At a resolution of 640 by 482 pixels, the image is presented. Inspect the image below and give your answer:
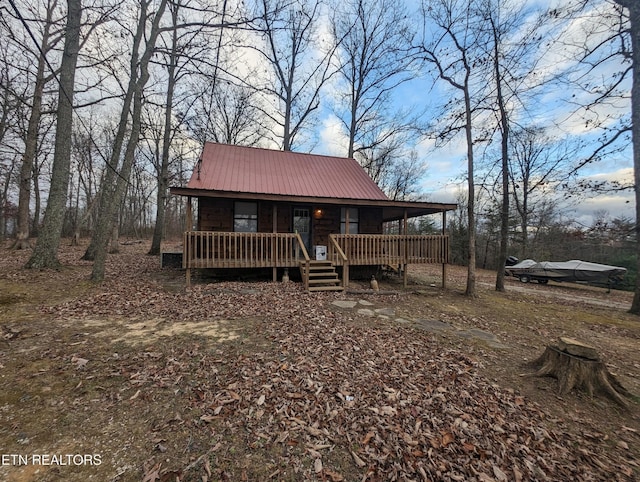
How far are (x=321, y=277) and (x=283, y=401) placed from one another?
6.35 m

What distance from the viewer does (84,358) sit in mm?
3320

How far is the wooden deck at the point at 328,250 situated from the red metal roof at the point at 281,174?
1.88 metres

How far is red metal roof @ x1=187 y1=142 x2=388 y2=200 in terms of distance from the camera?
393 inches

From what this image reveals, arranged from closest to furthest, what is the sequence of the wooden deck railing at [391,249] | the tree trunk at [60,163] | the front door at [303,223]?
the tree trunk at [60,163] → the wooden deck railing at [391,249] → the front door at [303,223]

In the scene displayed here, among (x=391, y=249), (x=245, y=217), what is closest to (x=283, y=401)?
(x=391, y=249)

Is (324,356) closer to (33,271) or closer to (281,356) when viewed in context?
(281,356)

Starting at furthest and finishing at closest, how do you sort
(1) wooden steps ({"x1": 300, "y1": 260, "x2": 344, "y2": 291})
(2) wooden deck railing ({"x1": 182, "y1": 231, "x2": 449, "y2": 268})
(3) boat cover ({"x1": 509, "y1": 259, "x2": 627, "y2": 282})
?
(3) boat cover ({"x1": 509, "y1": 259, "x2": 627, "y2": 282})
(2) wooden deck railing ({"x1": 182, "y1": 231, "x2": 449, "y2": 268})
(1) wooden steps ({"x1": 300, "y1": 260, "x2": 344, "y2": 291})

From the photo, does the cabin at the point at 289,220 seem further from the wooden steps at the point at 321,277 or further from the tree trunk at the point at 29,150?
the tree trunk at the point at 29,150

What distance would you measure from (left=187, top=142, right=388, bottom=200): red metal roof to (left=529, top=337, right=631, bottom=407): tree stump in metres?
7.83

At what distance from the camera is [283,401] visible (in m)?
2.78

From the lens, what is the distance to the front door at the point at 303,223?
36.5ft

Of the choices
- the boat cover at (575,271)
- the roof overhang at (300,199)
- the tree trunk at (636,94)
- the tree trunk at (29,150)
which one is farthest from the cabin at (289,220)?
the boat cover at (575,271)

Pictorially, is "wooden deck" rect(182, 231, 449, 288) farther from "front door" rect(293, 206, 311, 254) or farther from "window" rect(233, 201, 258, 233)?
"front door" rect(293, 206, 311, 254)

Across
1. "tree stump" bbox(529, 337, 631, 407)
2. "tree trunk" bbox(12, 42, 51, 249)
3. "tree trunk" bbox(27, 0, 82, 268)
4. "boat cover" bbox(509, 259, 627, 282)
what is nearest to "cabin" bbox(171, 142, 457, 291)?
"tree trunk" bbox(27, 0, 82, 268)
